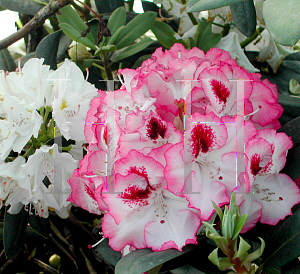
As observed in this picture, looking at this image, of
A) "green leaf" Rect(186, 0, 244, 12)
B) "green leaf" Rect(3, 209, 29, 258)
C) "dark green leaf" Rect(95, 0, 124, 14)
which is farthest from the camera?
"dark green leaf" Rect(95, 0, 124, 14)

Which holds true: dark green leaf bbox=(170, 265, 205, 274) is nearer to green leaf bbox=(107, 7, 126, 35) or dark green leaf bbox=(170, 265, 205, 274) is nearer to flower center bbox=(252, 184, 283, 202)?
flower center bbox=(252, 184, 283, 202)

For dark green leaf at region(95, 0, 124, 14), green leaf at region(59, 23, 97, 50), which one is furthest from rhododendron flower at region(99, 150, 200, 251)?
dark green leaf at region(95, 0, 124, 14)

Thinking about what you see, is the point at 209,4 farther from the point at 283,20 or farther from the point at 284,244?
the point at 284,244

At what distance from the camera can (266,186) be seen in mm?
425

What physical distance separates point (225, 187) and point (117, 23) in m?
0.46

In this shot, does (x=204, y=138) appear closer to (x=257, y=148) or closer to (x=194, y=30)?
(x=257, y=148)

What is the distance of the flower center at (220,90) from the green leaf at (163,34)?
32cm

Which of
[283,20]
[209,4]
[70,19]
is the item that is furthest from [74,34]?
[283,20]

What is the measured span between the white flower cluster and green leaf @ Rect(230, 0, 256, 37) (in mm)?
291

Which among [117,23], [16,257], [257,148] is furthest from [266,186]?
[16,257]

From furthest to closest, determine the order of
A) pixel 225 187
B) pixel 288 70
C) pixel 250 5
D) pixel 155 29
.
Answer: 1. pixel 288 70
2. pixel 155 29
3. pixel 250 5
4. pixel 225 187

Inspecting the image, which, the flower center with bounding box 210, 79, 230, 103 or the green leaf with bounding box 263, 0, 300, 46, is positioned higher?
the green leaf with bounding box 263, 0, 300, 46

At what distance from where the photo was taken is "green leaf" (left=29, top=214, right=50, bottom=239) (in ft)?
2.07

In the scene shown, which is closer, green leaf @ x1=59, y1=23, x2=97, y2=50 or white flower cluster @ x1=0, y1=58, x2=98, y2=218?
white flower cluster @ x1=0, y1=58, x2=98, y2=218
